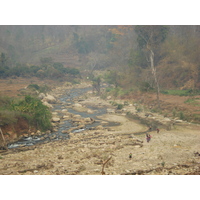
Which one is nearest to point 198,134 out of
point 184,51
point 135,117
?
point 135,117

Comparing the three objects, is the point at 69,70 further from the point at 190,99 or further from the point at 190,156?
the point at 190,156

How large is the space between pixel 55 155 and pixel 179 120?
10880 mm

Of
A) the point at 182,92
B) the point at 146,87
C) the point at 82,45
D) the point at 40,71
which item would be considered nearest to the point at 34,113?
the point at 146,87

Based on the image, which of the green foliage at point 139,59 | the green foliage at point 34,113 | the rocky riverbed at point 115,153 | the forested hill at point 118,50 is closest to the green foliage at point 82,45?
the forested hill at point 118,50

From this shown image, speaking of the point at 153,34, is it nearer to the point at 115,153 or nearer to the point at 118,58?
the point at 118,58

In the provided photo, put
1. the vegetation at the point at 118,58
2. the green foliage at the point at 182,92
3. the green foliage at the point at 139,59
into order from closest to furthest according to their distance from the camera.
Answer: the green foliage at the point at 182,92 < the vegetation at the point at 118,58 < the green foliage at the point at 139,59

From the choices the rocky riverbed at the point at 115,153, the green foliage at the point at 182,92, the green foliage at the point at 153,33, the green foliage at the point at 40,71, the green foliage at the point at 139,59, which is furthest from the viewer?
the green foliage at the point at 139,59

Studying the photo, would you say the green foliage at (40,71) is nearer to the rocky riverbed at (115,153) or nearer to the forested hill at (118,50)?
the forested hill at (118,50)

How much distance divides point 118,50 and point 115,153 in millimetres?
39192

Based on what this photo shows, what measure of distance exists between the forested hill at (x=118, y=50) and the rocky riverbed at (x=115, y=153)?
37.4 ft

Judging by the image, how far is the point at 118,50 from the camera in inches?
1861

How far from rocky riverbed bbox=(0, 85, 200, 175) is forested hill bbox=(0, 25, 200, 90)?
37.4 ft

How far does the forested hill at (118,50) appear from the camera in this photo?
1131 inches

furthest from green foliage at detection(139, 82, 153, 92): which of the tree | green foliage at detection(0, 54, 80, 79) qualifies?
green foliage at detection(0, 54, 80, 79)
